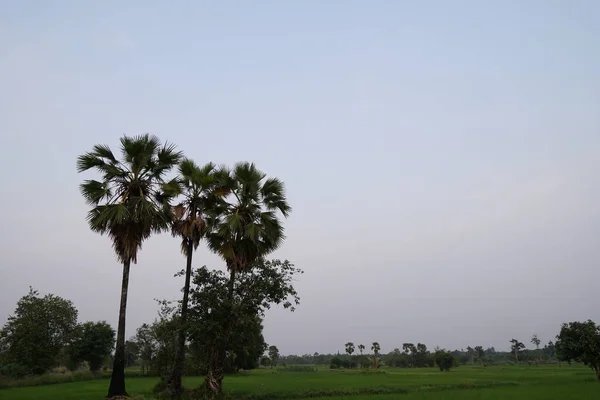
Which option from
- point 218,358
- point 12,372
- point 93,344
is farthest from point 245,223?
point 93,344

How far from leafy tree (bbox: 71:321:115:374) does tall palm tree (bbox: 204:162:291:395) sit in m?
43.0

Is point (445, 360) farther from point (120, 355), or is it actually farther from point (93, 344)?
point (120, 355)

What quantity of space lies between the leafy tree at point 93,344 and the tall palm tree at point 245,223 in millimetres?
42964

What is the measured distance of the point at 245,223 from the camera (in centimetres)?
2830

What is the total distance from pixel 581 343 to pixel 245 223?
38378 mm

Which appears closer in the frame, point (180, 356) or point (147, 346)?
point (180, 356)

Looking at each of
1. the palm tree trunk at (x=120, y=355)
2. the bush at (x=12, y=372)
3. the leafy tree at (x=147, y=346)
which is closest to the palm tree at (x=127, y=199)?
the palm tree trunk at (x=120, y=355)

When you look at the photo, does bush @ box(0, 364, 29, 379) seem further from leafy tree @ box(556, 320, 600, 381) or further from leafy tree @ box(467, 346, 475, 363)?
leafy tree @ box(467, 346, 475, 363)

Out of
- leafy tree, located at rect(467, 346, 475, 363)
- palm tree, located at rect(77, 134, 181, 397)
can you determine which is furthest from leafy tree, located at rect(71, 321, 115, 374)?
leafy tree, located at rect(467, 346, 475, 363)

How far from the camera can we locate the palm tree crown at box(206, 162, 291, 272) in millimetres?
27719

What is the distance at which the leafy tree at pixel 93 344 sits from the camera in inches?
2422

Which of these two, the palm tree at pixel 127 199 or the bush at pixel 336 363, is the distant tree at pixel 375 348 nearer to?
the bush at pixel 336 363

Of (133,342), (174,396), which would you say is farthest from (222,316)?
(133,342)

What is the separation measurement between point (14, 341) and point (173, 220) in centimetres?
4630
